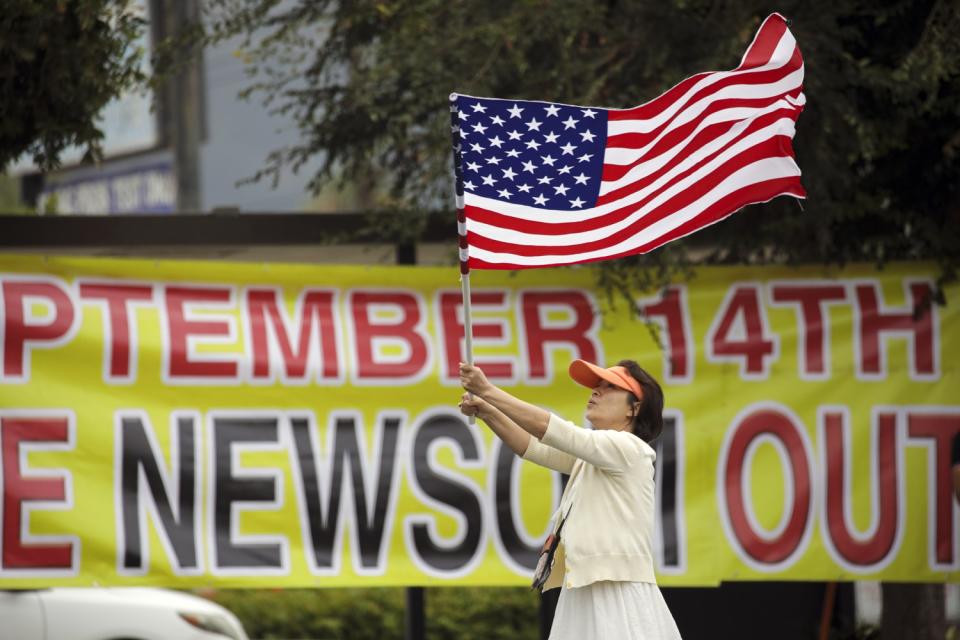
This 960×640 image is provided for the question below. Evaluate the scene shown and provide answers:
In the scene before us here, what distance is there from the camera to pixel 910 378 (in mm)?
9172

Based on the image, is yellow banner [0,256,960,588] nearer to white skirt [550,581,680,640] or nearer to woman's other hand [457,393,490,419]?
white skirt [550,581,680,640]

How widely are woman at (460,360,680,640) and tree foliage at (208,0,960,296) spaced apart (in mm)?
3014

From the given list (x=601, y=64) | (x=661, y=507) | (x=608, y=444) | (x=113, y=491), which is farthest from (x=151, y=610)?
(x=608, y=444)

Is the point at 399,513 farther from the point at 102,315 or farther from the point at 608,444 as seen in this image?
the point at 608,444

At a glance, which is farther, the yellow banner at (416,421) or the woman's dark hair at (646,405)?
the yellow banner at (416,421)

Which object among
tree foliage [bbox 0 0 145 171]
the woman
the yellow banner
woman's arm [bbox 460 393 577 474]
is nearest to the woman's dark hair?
the woman

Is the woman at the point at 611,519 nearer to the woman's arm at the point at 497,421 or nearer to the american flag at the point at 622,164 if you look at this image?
the woman's arm at the point at 497,421

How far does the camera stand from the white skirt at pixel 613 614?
566 centimetres

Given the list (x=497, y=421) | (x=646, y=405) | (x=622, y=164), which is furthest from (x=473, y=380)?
(x=622, y=164)

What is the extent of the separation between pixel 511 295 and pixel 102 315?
2324 mm

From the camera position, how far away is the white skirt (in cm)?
566

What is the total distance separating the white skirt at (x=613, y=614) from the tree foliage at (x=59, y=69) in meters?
4.17

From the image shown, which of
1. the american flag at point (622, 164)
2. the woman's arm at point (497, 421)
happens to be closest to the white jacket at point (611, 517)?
the woman's arm at point (497, 421)

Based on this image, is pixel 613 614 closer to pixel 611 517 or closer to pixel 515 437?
pixel 611 517
